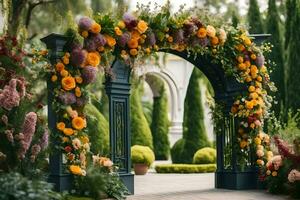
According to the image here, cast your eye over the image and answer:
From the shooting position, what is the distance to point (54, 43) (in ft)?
27.4

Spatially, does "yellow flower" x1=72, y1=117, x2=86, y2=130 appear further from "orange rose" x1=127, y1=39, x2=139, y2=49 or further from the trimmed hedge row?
the trimmed hedge row

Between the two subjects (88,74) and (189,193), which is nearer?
(88,74)

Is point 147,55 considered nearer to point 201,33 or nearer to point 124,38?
point 124,38

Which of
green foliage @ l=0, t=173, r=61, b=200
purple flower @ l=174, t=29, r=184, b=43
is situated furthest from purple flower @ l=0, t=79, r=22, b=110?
purple flower @ l=174, t=29, r=184, b=43

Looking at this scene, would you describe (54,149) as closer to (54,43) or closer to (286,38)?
(54,43)

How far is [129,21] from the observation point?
8.63 meters

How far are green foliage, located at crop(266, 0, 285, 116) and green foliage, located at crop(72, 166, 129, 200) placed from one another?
1032cm

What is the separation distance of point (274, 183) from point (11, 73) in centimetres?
521

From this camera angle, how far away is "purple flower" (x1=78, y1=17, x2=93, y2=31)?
823 centimetres

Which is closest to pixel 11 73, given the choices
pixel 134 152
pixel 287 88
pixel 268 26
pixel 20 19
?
pixel 134 152

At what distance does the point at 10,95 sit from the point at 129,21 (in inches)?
114

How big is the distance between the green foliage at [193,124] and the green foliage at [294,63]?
3.06 m

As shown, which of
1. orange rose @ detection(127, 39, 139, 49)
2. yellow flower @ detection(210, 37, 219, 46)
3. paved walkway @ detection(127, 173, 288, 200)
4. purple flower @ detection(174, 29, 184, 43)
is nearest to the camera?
orange rose @ detection(127, 39, 139, 49)

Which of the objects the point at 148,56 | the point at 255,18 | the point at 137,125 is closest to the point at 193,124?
the point at 137,125
